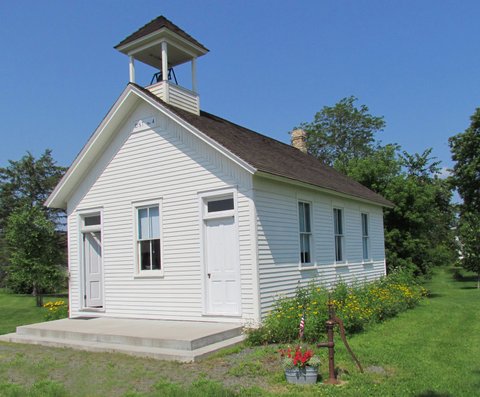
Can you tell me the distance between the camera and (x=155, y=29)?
42.6ft

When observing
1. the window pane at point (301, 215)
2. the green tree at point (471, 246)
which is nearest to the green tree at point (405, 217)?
the green tree at point (471, 246)

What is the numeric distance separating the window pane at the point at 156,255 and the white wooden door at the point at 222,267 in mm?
1535

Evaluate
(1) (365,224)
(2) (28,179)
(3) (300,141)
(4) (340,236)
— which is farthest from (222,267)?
(2) (28,179)

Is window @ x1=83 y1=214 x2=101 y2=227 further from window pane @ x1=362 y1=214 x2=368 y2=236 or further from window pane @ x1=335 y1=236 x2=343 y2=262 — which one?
window pane @ x1=362 y1=214 x2=368 y2=236

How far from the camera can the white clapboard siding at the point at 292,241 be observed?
10.9m

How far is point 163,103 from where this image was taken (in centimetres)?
1220

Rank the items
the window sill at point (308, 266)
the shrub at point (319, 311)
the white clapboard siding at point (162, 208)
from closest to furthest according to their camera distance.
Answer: the shrub at point (319, 311), the white clapboard siding at point (162, 208), the window sill at point (308, 266)

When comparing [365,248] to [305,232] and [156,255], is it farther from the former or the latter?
[156,255]

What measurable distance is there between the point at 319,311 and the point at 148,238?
191 inches

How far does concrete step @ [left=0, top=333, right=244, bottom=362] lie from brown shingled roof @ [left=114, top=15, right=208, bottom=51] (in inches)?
315

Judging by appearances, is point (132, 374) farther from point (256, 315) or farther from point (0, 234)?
point (0, 234)

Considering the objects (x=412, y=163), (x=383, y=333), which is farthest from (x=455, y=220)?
(x=383, y=333)

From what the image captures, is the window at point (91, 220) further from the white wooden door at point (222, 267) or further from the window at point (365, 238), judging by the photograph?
the window at point (365, 238)

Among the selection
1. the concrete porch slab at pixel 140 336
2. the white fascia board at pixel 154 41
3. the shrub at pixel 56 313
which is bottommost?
the shrub at pixel 56 313
